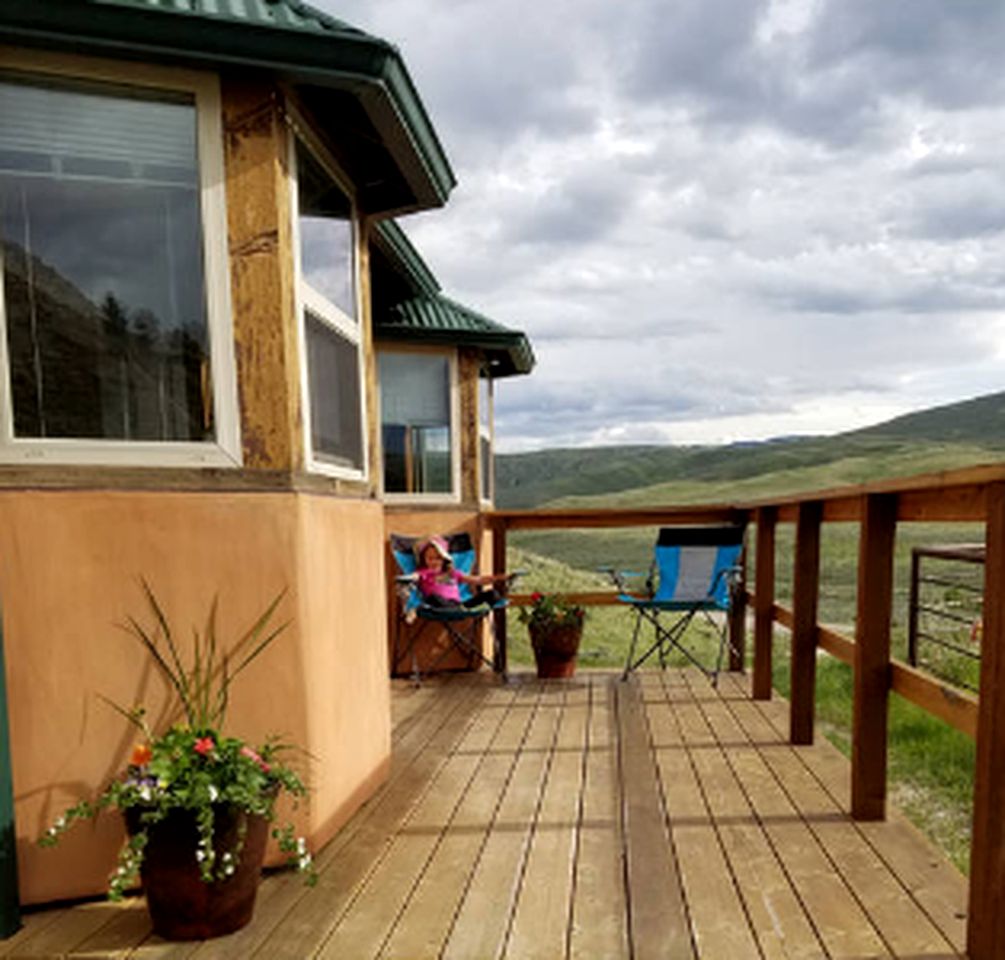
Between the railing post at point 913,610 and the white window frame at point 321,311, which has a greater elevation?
the white window frame at point 321,311

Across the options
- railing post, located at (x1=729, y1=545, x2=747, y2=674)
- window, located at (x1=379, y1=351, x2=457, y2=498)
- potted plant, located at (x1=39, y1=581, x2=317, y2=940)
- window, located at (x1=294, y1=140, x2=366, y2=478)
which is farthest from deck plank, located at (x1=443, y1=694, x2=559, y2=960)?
window, located at (x1=379, y1=351, x2=457, y2=498)

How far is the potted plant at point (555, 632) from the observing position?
13.5 feet

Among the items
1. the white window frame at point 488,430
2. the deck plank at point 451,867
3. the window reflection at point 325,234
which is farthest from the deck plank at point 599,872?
the white window frame at point 488,430

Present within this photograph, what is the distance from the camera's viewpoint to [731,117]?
15.1 feet

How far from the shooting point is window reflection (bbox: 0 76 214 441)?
179 cm

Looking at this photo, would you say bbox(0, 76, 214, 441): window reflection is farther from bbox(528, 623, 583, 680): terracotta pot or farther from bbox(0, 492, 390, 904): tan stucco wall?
bbox(528, 623, 583, 680): terracotta pot

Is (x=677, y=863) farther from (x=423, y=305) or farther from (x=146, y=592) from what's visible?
(x=423, y=305)

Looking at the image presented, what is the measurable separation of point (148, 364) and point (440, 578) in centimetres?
245

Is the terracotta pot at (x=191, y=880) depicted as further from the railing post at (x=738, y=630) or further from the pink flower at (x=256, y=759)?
the railing post at (x=738, y=630)

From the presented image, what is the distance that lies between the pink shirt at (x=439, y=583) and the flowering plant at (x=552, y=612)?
492mm

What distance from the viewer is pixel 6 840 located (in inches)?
69.1

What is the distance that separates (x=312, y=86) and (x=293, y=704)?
191 centimetres

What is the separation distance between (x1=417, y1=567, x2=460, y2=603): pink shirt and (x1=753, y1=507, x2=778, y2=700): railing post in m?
1.77

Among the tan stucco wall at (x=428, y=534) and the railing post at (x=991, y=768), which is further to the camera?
the tan stucco wall at (x=428, y=534)
